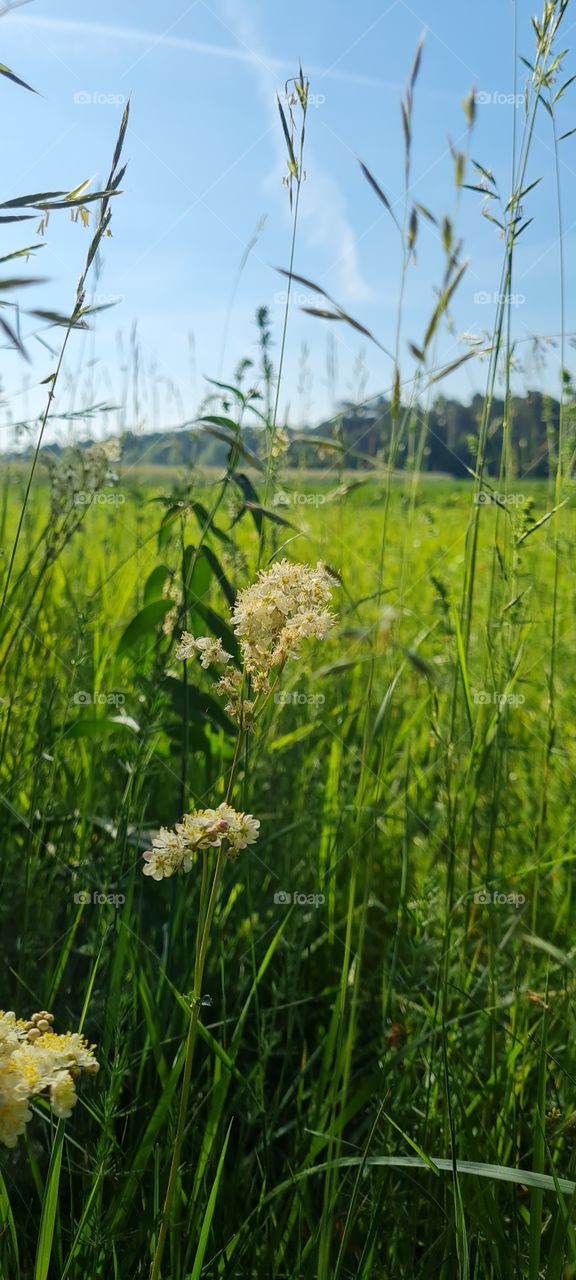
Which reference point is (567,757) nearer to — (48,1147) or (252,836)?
(48,1147)

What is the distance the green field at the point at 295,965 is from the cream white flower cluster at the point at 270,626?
0.04 metres

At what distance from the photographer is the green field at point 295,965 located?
86 cm

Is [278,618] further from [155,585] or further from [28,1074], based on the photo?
[155,585]

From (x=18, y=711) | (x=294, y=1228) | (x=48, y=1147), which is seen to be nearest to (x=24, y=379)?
(x=18, y=711)

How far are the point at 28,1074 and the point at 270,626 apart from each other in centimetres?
35

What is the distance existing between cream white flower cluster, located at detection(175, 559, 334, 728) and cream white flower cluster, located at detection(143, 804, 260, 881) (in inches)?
3.3

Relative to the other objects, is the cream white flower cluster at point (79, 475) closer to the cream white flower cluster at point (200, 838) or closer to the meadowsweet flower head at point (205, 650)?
the meadowsweet flower head at point (205, 650)

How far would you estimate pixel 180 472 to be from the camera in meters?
2.26

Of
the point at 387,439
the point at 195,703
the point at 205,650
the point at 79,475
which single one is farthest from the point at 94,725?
the point at 387,439

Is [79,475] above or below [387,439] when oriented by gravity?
below

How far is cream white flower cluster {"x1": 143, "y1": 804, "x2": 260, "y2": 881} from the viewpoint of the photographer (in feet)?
2.11

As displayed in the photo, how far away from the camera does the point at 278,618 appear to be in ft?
2.35

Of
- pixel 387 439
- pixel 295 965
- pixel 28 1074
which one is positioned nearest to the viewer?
pixel 28 1074

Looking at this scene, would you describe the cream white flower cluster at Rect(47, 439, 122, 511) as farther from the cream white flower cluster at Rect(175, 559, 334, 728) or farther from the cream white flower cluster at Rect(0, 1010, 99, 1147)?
the cream white flower cluster at Rect(0, 1010, 99, 1147)
